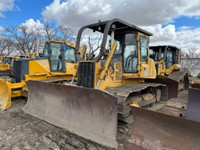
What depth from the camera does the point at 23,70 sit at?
596cm

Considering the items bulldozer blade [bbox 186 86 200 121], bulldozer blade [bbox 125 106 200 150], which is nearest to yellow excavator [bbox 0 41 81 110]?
bulldozer blade [bbox 125 106 200 150]

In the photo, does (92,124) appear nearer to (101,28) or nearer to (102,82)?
(102,82)

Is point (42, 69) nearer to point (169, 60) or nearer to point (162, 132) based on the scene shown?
point (162, 132)

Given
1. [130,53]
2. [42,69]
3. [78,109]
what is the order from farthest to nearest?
1. [42,69]
2. [130,53]
3. [78,109]

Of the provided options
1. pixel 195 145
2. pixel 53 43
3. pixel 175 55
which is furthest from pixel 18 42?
pixel 195 145

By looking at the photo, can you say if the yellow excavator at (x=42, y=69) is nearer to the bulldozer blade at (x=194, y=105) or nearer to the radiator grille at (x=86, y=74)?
the radiator grille at (x=86, y=74)

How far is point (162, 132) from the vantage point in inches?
85.2

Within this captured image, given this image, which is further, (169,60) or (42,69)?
(169,60)

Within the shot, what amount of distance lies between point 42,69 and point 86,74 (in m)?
3.13

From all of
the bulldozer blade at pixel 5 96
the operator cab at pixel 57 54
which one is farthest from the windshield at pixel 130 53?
the bulldozer blade at pixel 5 96

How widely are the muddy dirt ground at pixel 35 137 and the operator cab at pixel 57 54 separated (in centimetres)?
323

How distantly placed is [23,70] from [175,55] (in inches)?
341

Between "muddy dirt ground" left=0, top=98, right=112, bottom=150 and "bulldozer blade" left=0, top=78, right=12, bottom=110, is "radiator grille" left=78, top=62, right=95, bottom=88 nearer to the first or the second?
"muddy dirt ground" left=0, top=98, right=112, bottom=150

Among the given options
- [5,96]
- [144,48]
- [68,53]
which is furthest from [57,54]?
[144,48]
